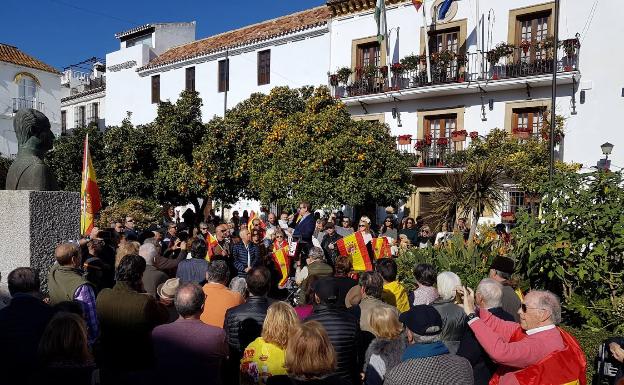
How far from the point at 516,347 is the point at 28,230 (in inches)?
203

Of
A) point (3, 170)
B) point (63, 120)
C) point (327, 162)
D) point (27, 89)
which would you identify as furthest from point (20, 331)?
point (63, 120)

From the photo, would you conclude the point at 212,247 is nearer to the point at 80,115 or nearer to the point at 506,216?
the point at 506,216

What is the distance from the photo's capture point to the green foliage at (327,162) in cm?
1427

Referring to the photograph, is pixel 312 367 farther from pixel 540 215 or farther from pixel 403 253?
pixel 403 253

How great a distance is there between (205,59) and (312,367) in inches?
954

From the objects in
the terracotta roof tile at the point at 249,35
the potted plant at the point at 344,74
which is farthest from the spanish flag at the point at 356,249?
the terracotta roof tile at the point at 249,35

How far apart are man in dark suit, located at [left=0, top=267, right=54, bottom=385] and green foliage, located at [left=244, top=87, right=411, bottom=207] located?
10546 mm

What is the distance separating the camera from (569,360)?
3.41 metres

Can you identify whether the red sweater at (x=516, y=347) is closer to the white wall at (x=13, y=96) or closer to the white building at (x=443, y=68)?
the white building at (x=443, y=68)

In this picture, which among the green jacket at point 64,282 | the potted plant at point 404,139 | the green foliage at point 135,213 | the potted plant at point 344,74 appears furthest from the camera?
the potted plant at point 344,74

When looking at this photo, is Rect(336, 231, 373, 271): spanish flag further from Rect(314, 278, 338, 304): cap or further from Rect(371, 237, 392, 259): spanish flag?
Rect(314, 278, 338, 304): cap

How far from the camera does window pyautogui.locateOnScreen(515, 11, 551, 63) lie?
16.4m

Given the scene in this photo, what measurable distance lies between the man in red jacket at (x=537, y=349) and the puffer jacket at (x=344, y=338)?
32.6 inches

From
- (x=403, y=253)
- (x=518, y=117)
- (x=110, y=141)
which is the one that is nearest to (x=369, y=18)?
(x=518, y=117)
